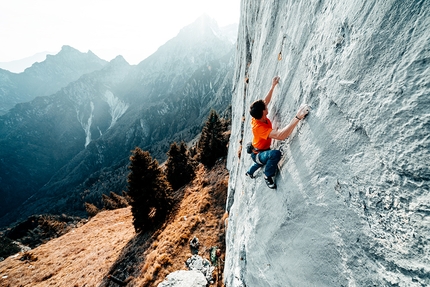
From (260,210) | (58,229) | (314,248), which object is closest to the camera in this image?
(314,248)

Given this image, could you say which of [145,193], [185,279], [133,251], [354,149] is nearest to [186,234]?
[185,279]

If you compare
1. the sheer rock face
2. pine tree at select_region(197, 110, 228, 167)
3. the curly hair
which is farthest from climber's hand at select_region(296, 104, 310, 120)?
pine tree at select_region(197, 110, 228, 167)

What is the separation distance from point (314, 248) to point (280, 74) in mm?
4728

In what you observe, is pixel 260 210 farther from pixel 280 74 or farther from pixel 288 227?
pixel 280 74

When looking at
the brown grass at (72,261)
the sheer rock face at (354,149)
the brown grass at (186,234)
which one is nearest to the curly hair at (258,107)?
the sheer rock face at (354,149)

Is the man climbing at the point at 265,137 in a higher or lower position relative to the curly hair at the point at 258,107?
lower

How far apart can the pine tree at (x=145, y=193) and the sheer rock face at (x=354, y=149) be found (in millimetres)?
19084

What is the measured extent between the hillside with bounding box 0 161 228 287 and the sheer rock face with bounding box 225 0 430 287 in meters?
11.6

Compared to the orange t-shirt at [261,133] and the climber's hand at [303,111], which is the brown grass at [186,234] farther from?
the climber's hand at [303,111]

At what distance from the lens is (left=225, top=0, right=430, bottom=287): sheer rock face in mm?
2263

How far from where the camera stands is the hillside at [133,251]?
1510 cm

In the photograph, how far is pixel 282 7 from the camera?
6098mm

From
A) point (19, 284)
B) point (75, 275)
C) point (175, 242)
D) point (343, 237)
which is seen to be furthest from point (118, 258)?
point (343, 237)

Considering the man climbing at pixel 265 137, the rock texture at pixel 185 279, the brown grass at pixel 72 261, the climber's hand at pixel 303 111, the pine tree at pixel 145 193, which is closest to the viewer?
the climber's hand at pixel 303 111
